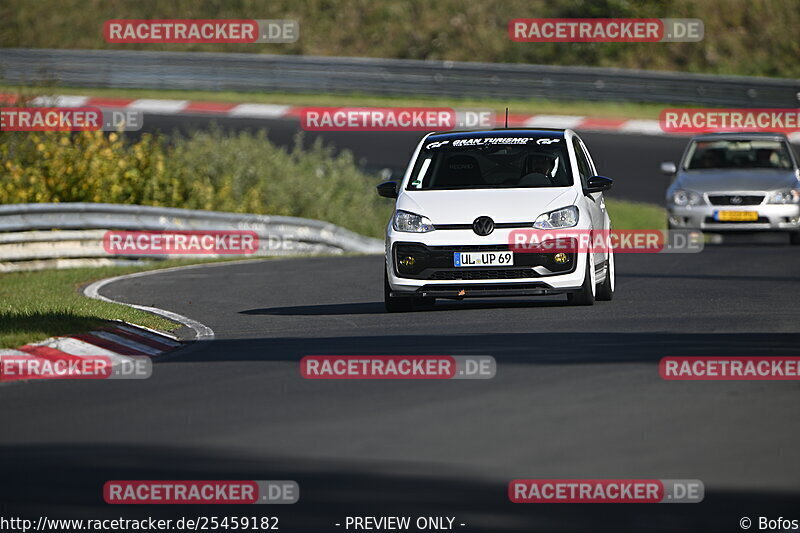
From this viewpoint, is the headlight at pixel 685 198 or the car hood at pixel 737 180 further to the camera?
the headlight at pixel 685 198

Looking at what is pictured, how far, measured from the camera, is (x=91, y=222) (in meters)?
22.5

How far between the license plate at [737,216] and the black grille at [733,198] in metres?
0.14

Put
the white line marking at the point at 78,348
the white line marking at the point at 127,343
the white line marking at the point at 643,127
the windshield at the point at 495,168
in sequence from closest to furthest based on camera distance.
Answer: the white line marking at the point at 78,348 → the white line marking at the point at 127,343 → the windshield at the point at 495,168 → the white line marking at the point at 643,127

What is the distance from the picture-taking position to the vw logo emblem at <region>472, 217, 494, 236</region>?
13.8 m

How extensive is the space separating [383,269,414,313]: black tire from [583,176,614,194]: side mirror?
1950 mm

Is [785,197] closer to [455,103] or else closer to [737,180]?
[737,180]

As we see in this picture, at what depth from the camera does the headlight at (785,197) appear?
23094mm

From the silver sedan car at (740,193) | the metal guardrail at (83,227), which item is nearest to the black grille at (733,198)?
the silver sedan car at (740,193)

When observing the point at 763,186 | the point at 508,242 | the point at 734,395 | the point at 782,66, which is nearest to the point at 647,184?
the point at 763,186

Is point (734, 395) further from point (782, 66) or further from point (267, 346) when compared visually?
point (782, 66)

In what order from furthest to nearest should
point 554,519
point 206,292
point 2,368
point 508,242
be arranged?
point 206,292 → point 508,242 → point 2,368 → point 554,519

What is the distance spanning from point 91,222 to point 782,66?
25787mm

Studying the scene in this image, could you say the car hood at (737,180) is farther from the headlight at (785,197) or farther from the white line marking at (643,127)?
the white line marking at (643,127)

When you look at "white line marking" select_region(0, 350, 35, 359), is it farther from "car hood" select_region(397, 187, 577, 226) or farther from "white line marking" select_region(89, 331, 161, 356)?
"car hood" select_region(397, 187, 577, 226)
